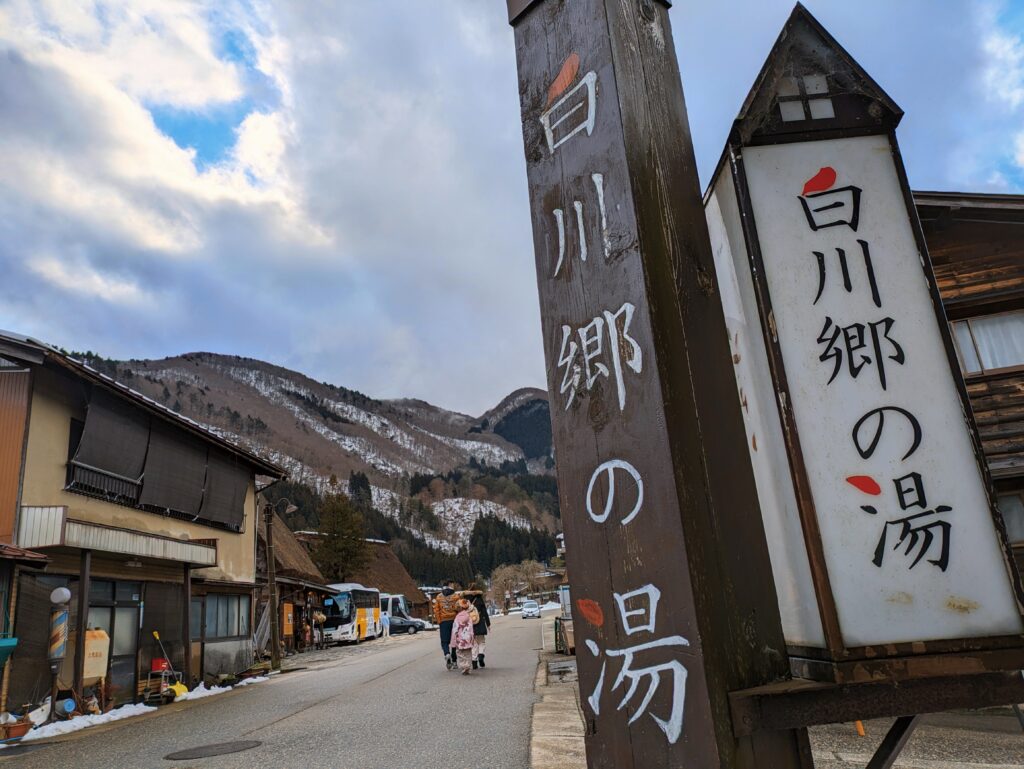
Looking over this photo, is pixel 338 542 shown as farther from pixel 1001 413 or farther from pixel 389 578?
pixel 1001 413

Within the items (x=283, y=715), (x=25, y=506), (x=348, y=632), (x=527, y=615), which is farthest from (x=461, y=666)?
(x=527, y=615)

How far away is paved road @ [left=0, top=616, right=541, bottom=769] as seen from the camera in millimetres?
6586

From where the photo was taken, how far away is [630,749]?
1.70 m

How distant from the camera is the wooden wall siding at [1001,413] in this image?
9.07m

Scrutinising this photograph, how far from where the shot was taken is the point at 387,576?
59.7 m

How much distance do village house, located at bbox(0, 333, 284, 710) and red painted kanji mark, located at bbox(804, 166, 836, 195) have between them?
42.9 ft

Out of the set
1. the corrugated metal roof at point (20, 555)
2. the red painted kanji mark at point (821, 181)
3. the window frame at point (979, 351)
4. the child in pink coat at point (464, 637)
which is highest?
the window frame at point (979, 351)

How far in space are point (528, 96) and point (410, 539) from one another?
10340 cm

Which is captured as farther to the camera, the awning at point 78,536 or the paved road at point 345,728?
the awning at point 78,536

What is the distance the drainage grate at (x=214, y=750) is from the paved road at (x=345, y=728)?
173 mm

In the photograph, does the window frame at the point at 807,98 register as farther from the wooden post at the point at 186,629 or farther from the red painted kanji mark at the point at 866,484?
the wooden post at the point at 186,629

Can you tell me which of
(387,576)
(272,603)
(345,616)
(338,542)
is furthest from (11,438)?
(387,576)

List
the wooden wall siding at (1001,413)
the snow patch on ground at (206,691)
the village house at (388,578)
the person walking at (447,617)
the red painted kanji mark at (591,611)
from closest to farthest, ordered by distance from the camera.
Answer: the red painted kanji mark at (591,611), the wooden wall siding at (1001,413), the snow patch on ground at (206,691), the person walking at (447,617), the village house at (388,578)

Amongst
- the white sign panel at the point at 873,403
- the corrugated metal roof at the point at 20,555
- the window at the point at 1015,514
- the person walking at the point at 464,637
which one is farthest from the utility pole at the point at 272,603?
the white sign panel at the point at 873,403
